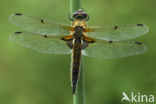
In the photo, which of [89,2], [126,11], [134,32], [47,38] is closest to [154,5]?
[126,11]

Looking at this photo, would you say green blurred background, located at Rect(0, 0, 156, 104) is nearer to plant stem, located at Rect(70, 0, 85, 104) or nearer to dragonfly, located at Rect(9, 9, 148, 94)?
dragonfly, located at Rect(9, 9, 148, 94)

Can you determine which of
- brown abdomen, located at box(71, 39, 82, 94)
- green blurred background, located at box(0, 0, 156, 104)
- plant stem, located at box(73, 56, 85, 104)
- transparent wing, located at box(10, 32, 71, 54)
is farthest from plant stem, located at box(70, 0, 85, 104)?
green blurred background, located at box(0, 0, 156, 104)

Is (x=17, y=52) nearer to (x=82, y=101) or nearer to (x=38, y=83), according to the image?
(x=38, y=83)

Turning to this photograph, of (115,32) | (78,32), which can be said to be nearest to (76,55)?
(78,32)

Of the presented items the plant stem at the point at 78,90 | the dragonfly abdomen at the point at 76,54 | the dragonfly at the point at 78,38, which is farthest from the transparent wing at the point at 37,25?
the plant stem at the point at 78,90

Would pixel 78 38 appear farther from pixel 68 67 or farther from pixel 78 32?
pixel 68 67

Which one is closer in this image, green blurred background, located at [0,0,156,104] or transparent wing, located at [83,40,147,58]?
transparent wing, located at [83,40,147,58]
